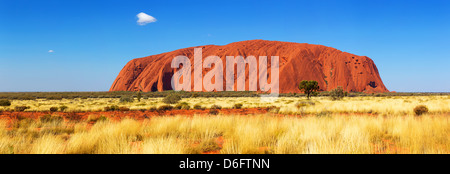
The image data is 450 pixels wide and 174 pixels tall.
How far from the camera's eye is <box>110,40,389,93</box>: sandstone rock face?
100125 millimetres

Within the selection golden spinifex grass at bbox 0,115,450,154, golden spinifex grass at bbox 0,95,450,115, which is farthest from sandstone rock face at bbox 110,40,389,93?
golden spinifex grass at bbox 0,115,450,154

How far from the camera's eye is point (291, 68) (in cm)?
9875

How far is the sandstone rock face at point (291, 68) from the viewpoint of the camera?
328 ft

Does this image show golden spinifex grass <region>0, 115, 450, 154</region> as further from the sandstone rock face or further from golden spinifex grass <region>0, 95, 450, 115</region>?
the sandstone rock face

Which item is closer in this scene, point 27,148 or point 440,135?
point 27,148

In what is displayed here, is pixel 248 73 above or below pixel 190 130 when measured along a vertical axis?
above

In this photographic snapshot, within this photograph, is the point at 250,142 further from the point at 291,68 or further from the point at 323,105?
the point at 291,68

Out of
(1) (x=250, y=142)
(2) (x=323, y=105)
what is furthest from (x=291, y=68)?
(1) (x=250, y=142)

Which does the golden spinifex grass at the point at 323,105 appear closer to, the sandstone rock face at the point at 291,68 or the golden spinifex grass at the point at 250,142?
the golden spinifex grass at the point at 250,142
